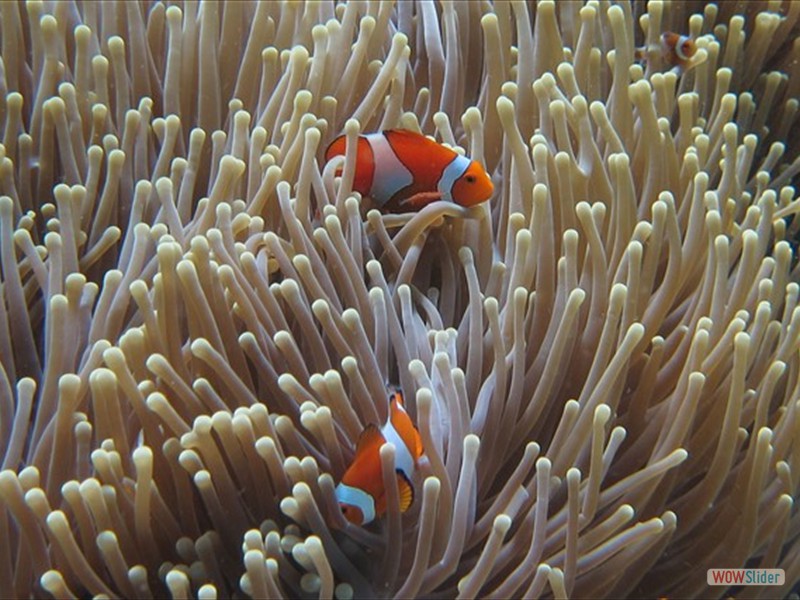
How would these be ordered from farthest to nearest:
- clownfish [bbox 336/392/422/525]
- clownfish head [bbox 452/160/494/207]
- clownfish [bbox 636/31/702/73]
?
clownfish [bbox 636/31/702/73]
clownfish head [bbox 452/160/494/207]
clownfish [bbox 336/392/422/525]

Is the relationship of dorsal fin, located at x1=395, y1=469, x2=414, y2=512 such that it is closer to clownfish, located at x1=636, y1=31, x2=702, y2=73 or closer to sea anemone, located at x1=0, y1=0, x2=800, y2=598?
sea anemone, located at x1=0, y1=0, x2=800, y2=598

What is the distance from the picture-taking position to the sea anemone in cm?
100

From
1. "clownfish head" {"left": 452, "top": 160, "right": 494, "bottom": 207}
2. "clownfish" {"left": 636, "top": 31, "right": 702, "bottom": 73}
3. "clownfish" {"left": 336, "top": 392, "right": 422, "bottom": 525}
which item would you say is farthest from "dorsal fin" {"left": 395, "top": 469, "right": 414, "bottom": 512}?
"clownfish" {"left": 636, "top": 31, "right": 702, "bottom": 73}

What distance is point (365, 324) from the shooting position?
1172 mm

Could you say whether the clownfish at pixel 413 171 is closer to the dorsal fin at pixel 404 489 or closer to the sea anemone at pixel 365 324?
the sea anemone at pixel 365 324

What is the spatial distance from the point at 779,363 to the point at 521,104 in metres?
0.61

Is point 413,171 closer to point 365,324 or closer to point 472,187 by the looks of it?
point 472,187

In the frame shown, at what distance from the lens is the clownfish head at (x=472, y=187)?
1.26 m

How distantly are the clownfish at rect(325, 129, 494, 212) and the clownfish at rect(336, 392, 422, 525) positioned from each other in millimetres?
418

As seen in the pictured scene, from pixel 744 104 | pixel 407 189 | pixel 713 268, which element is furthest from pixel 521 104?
pixel 744 104

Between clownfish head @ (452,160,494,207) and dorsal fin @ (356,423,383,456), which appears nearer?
dorsal fin @ (356,423,383,456)

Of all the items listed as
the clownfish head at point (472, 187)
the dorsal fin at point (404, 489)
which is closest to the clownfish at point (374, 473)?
the dorsal fin at point (404, 489)

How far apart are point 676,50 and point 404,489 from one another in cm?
111

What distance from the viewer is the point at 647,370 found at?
114 cm
